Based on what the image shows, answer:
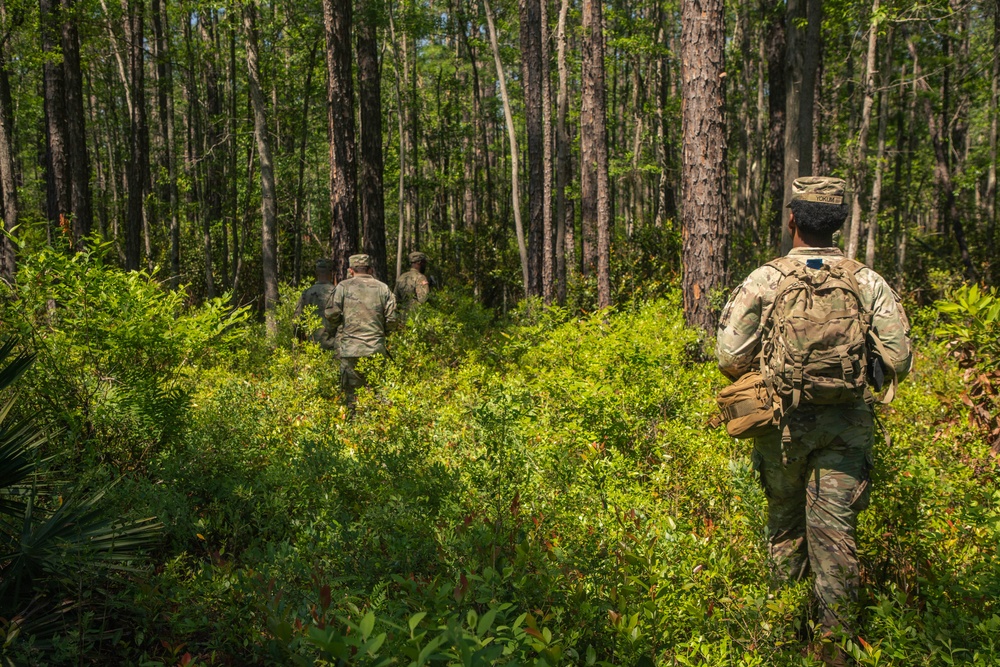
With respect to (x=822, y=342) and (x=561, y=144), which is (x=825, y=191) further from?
(x=561, y=144)

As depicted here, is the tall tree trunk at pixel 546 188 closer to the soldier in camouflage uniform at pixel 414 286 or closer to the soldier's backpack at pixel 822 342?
the soldier in camouflage uniform at pixel 414 286

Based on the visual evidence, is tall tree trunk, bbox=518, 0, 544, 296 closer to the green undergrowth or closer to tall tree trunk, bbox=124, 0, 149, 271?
tall tree trunk, bbox=124, 0, 149, 271

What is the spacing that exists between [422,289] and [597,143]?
4.84 meters

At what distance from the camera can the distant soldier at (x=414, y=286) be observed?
1116 cm

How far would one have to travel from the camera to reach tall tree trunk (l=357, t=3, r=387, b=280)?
1330 centimetres

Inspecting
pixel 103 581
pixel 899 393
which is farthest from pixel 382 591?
pixel 899 393

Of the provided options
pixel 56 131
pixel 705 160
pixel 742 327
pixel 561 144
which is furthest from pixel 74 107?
pixel 742 327

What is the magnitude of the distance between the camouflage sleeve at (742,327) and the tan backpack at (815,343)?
0.10 meters

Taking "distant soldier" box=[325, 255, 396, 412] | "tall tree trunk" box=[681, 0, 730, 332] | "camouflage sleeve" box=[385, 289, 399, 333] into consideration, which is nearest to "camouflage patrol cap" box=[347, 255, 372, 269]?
"distant soldier" box=[325, 255, 396, 412]

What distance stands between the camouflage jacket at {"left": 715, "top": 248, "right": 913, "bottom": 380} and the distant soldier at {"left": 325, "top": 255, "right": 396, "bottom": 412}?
5.19 metres

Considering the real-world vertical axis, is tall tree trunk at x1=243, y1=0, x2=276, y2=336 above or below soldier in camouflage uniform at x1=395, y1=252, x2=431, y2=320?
above

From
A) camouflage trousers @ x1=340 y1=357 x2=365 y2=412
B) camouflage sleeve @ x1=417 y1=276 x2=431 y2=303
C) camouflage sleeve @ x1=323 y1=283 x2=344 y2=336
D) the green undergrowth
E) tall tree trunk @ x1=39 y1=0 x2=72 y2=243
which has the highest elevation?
tall tree trunk @ x1=39 y1=0 x2=72 y2=243

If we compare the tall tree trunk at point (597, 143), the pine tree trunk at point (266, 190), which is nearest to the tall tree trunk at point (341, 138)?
the pine tree trunk at point (266, 190)

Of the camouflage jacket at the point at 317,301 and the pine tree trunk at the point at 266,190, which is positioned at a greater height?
the pine tree trunk at the point at 266,190
